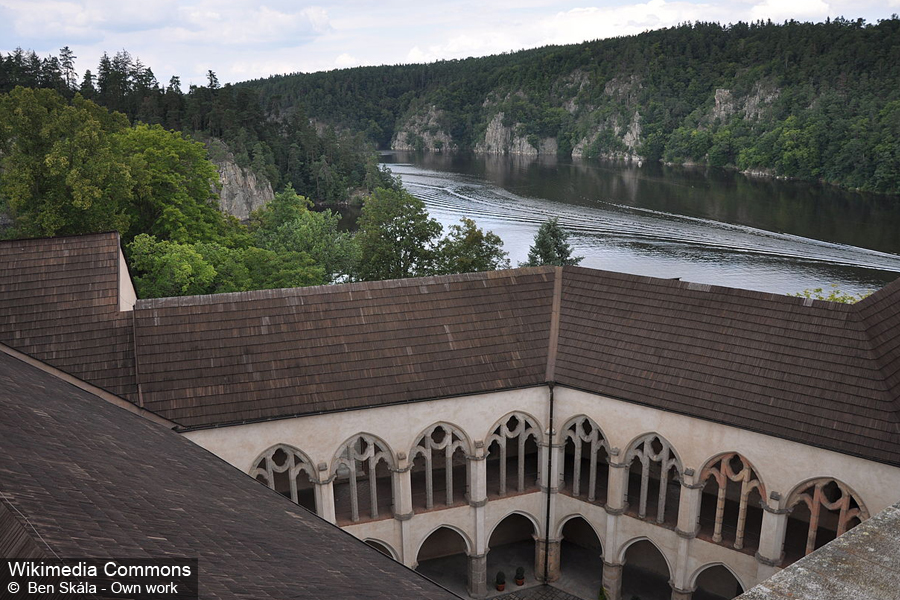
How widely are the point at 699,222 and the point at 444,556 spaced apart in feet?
248

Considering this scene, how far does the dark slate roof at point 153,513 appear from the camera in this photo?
401 inches

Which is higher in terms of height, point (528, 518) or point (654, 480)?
point (654, 480)

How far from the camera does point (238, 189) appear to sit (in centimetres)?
9419

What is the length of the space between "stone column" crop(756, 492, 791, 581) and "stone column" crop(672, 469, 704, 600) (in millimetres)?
1891

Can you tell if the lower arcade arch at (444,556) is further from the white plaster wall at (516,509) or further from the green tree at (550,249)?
the green tree at (550,249)

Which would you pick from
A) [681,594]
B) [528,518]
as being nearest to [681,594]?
[681,594]

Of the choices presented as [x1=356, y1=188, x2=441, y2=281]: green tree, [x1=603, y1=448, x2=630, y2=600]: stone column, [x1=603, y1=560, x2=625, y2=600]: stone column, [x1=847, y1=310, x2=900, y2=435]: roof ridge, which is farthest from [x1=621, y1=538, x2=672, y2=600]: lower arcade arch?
[x1=356, y1=188, x2=441, y2=281]: green tree

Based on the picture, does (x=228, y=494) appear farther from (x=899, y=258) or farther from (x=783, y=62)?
(x=783, y=62)

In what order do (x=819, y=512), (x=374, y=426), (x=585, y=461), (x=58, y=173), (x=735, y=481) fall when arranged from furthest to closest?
(x=58, y=173)
(x=585, y=461)
(x=374, y=426)
(x=735, y=481)
(x=819, y=512)

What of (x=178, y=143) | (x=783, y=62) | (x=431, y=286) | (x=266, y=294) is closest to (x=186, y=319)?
(x=266, y=294)

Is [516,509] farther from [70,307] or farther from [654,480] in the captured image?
[70,307]

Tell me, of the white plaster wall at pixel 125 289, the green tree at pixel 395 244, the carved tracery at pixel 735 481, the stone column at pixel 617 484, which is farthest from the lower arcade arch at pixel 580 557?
the green tree at pixel 395 244

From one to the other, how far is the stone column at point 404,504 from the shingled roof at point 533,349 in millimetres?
2320

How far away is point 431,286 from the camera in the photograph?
25594mm
